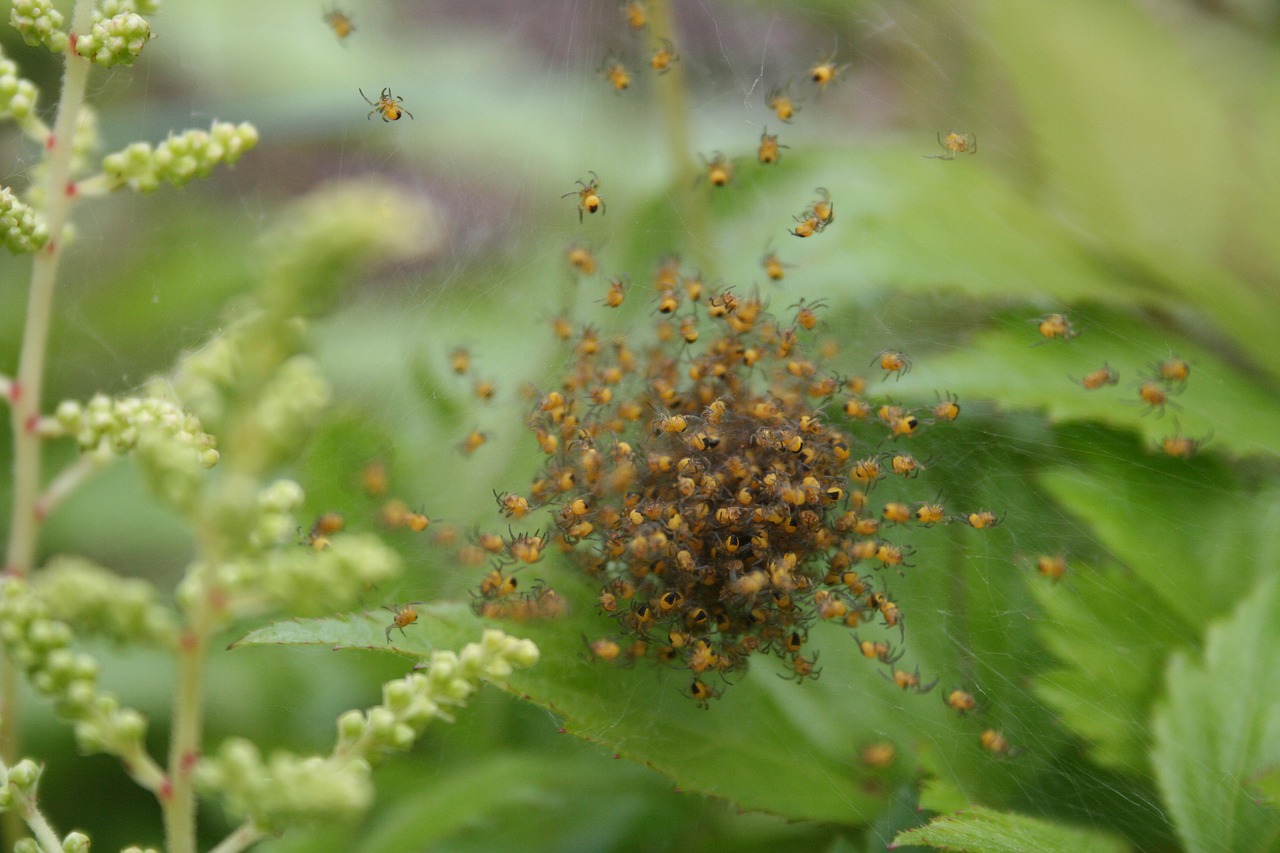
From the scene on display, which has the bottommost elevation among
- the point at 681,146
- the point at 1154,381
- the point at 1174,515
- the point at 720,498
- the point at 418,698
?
the point at 1174,515

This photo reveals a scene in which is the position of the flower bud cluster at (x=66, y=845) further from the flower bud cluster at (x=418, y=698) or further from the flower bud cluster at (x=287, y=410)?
the flower bud cluster at (x=287, y=410)

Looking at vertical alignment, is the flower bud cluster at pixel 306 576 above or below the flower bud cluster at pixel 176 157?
below

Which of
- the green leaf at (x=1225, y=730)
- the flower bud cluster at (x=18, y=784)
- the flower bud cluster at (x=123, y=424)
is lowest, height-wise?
the green leaf at (x=1225, y=730)

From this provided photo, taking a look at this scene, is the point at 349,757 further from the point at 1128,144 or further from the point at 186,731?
the point at 1128,144

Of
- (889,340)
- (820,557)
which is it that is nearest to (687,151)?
(889,340)

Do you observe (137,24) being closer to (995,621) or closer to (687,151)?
(687,151)

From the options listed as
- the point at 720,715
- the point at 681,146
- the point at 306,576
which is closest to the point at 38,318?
the point at 306,576

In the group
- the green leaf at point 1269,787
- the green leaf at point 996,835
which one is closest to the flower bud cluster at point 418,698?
the green leaf at point 996,835
